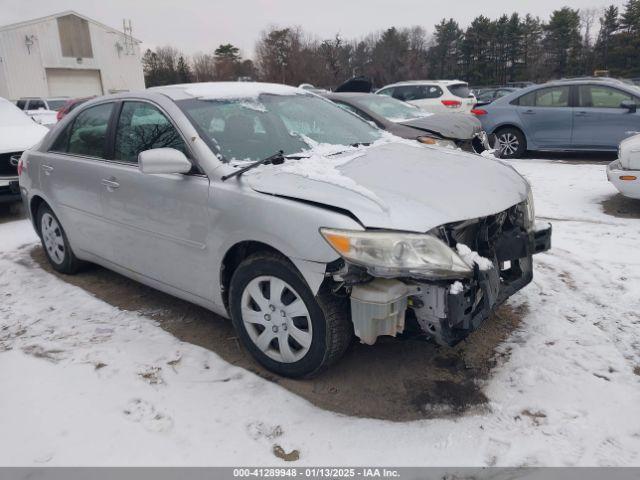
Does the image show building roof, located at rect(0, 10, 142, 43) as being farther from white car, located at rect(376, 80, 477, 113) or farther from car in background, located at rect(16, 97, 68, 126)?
white car, located at rect(376, 80, 477, 113)

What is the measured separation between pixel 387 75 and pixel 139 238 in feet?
182

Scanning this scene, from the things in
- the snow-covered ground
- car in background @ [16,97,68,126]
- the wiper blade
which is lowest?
the snow-covered ground

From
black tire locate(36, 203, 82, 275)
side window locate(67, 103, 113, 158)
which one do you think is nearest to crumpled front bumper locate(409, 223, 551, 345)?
side window locate(67, 103, 113, 158)

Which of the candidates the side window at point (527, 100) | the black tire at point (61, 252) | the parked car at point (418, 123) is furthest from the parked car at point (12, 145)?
the side window at point (527, 100)

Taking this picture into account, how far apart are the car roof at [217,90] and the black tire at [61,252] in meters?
1.64

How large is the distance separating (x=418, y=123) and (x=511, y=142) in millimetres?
4035

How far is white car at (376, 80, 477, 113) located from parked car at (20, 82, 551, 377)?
949cm

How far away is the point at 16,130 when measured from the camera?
768cm

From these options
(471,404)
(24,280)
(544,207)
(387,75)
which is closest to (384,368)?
(471,404)

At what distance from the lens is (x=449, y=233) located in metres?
2.66

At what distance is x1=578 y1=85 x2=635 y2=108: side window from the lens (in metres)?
9.13

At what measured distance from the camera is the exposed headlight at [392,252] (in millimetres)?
2404

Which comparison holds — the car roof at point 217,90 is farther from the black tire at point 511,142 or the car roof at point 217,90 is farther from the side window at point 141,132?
the black tire at point 511,142

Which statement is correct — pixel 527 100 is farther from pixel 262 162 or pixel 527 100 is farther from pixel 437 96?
pixel 262 162
